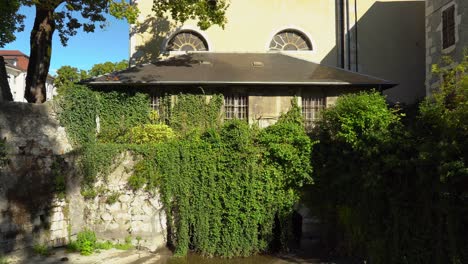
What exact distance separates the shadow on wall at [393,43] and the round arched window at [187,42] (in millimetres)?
6433

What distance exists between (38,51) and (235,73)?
21.5 ft

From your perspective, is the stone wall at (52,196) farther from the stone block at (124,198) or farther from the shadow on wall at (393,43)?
the shadow on wall at (393,43)

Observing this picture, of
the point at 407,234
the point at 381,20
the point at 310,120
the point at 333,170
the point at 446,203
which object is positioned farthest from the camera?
the point at 381,20

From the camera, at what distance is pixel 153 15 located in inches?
630

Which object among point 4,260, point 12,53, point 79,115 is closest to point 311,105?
point 79,115

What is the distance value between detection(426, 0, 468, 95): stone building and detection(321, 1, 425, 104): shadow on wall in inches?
142

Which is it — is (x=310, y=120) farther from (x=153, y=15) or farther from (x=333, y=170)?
(x=153, y=15)

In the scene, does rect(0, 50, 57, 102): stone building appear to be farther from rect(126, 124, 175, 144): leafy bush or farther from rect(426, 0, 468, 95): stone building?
rect(426, 0, 468, 95): stone building

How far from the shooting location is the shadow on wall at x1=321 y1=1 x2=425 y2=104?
51.0ft

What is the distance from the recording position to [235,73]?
12.1 meters

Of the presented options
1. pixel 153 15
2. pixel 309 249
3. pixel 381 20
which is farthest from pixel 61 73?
pixel 309 249

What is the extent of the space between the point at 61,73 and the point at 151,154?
26732 mm

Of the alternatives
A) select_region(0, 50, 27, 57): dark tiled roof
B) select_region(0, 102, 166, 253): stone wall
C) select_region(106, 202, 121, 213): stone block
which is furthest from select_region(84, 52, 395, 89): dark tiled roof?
select_region(0, 50, 27, 57): dark tiled roof

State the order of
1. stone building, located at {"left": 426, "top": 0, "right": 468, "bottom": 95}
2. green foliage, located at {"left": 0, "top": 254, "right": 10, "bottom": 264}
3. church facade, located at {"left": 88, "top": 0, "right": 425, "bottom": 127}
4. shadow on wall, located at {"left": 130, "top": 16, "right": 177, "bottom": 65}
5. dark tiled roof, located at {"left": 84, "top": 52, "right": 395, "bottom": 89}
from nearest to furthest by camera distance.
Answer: green foliage, located at {"left": 0, "top": 254, "right": 10, "bottom": 264} < stone building, located at {"left": 426, "top": 0, "right": 468, "bottom": 95} < dark tiled roof, located at {"left": 84, "top": 52, "right": 395, "bottom": 89} < church facade, located at {"left": 88, "top": 0, "right": 425, "bottom": 127} < shadow on wall, located at {"left": 130, "top": 16, "right": 177, "bottom": 65}
